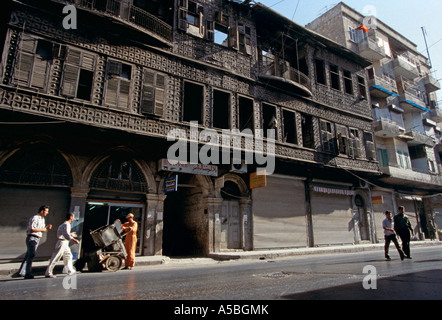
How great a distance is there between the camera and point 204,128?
13.1 meters

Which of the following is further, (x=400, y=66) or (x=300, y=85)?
(x=400, y=66)

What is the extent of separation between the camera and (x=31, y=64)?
997 cm

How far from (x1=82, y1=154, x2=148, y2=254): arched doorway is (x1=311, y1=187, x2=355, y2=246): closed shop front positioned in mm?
10186

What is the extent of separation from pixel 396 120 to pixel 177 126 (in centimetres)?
2162

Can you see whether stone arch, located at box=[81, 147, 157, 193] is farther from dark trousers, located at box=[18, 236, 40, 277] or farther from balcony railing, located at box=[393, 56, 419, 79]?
balcony railing, located at box=[393, 56, 419, 79]

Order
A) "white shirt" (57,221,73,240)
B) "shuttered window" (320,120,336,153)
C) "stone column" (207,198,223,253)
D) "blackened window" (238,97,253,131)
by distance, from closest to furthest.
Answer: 1. "white shirt" (57,221,73,240)
2. "stone column" (207,198,223,253)
3. "blackened window" (238,97,253,131)
4. "shuttered window" (320,120,336,153)

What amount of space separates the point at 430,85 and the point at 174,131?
32.0m

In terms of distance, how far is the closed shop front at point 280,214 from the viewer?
47.6 feet

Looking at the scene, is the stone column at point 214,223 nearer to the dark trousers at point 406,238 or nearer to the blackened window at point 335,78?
the dark trousers at point 406,238

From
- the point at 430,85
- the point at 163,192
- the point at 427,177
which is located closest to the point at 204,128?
the point at 163,192

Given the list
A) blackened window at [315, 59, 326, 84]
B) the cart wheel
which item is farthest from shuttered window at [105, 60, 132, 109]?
blackened window at [315, 59, 326, 84]

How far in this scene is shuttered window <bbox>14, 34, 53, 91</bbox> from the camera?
9711 mm
